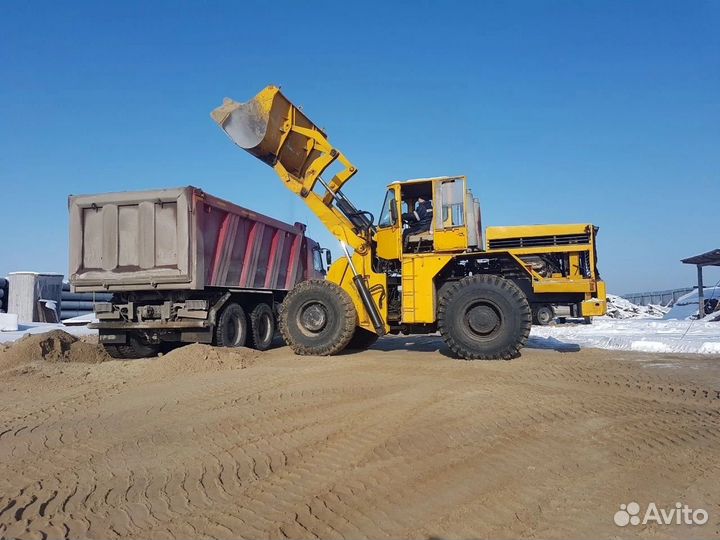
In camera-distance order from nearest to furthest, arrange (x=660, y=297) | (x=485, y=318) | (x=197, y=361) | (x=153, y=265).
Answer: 1. (x=197, y=361)
2. (x=485, y=318)
3. (x=153, y=265)
4. (x=660, y=297)

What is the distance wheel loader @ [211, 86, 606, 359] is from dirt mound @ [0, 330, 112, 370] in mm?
3637

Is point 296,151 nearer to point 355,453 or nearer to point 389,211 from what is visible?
point 389,211

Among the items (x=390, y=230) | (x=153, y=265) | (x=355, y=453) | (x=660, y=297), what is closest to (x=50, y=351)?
(x=153, y=265)

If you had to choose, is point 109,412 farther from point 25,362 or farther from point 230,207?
point 230,207

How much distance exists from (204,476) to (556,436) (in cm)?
283

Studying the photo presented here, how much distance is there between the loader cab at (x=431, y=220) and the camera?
28.5 ft

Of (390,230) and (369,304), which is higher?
(390,230)

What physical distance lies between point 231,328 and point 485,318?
16.4 feet

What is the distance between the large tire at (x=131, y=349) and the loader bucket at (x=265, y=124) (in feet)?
13.6

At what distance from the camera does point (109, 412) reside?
5.34 meters

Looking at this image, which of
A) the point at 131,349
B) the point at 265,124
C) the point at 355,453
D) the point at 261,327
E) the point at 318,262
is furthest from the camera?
the point at 318,262

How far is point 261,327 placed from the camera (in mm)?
11641

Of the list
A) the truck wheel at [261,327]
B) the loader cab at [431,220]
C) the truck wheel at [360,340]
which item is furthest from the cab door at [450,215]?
the truck wheel at [261,327]

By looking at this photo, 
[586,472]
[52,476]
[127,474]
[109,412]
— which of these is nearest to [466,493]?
[586,472]
